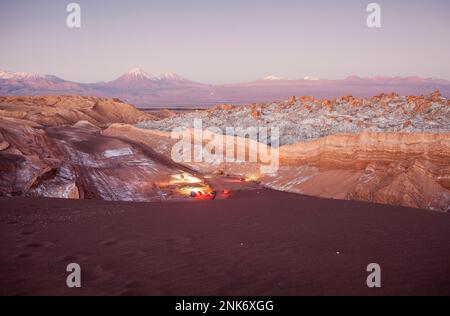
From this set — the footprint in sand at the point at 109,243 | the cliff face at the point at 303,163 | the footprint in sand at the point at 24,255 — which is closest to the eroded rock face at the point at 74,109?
the cliff face at the point at 303,163

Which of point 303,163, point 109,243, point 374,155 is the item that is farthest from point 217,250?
point 303,163

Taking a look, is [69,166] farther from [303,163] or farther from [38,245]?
[303,163]

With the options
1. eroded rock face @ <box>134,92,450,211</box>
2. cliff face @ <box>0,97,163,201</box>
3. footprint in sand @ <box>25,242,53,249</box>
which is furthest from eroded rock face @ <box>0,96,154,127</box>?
footprint in sand @ <box>25,242,53,249</box>

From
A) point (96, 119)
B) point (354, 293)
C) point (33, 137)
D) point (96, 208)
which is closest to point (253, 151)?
point (33, 137)

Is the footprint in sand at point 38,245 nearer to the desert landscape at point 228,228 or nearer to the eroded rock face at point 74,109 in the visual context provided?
the desert landscape at point 228,228

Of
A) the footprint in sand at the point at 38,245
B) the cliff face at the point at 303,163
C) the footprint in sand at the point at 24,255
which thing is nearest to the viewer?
the footprint in sand at the point at 24,255

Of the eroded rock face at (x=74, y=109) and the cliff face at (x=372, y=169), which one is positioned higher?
the eroded rock face at (x=74, y=109)

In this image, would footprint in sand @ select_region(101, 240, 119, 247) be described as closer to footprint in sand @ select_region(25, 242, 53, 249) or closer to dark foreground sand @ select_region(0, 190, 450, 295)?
dark foreground sand @ select_region(0, 190, 450, 295)
